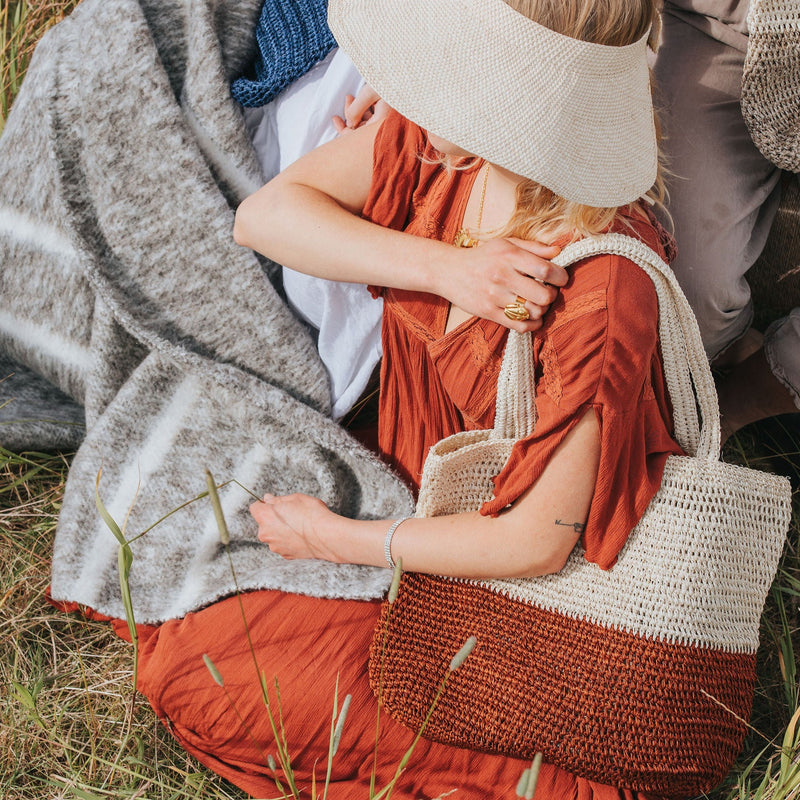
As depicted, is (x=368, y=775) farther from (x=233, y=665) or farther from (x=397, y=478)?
(x=397, y=478)

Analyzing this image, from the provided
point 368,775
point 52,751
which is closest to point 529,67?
point 368,775

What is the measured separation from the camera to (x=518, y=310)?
1230 mm

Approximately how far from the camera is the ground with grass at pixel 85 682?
5.56 ft

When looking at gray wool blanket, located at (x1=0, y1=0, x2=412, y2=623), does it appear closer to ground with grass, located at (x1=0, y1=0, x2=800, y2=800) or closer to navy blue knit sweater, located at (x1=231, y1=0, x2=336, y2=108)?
navy blue knit sweater, located at (x1=231, y1=0, x2=336, y2=108)

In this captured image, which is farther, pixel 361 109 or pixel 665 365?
pixel 361 109

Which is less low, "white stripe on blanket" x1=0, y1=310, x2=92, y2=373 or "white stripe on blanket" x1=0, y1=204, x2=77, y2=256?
"white stripe on blanket" x1=0, y1=204, x2=77, y2=256

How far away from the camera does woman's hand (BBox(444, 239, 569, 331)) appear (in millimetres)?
1212

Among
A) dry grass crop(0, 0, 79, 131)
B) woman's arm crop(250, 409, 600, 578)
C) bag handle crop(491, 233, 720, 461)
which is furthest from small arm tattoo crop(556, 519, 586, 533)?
dry grass crop(0, 0, 79, 131)

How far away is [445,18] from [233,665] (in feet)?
3.80

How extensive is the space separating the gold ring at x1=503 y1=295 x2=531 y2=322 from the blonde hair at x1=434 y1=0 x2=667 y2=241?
120 millimetres

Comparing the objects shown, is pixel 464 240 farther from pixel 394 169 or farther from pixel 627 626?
pixel 627 626

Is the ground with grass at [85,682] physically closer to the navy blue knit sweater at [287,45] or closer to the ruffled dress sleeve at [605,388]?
the ruffled dress sleeve at [605,388]

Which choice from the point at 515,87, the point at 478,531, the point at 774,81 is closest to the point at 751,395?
the point at 774,81

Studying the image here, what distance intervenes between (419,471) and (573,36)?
91cm
